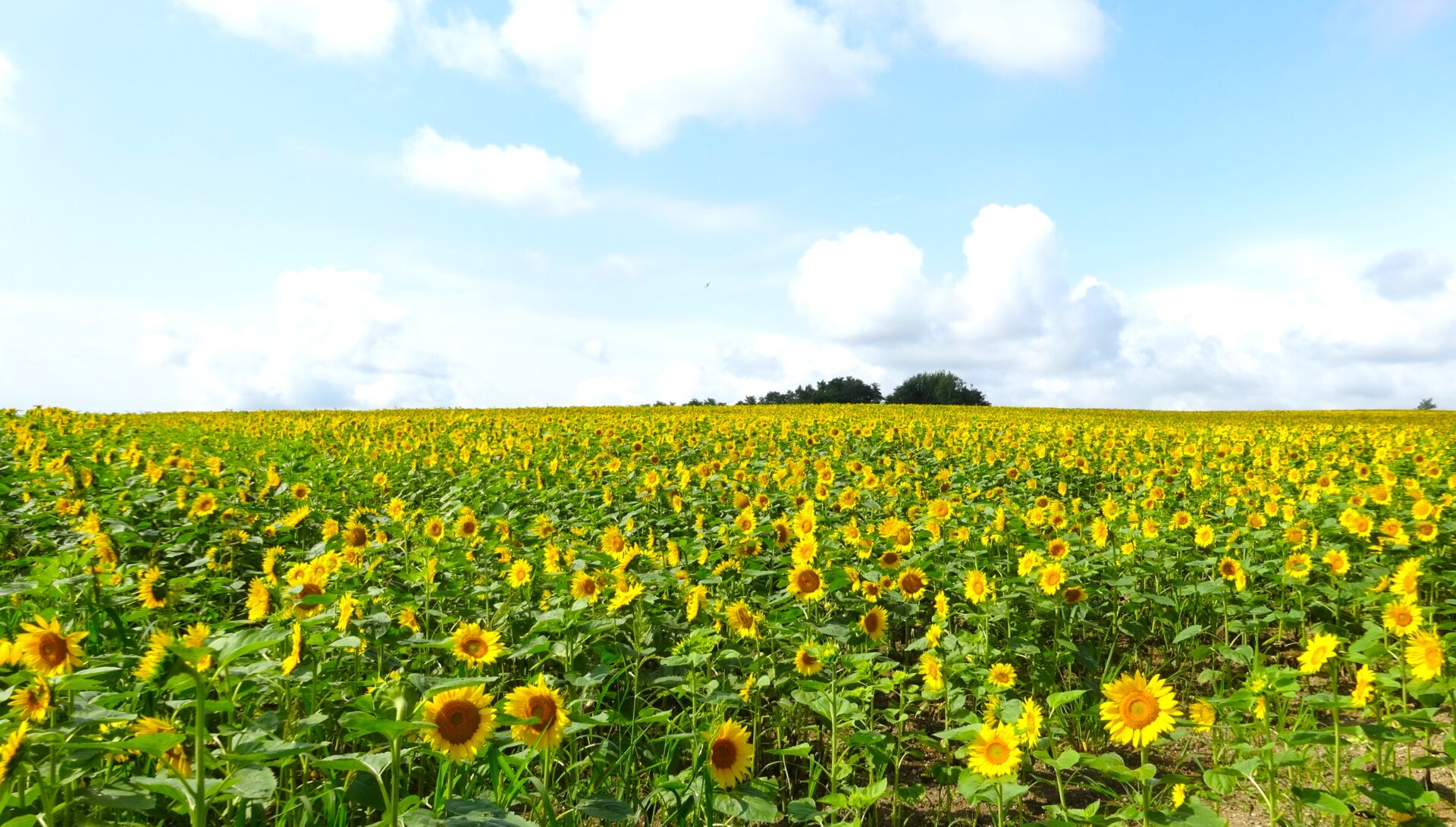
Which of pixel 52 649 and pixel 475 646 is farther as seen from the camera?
pixel 475 646

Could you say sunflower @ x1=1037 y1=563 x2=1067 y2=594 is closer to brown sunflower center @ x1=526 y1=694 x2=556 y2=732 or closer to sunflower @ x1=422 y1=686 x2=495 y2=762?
brown sunflower center @ x1=526 y1=694 x2=556 y2=732

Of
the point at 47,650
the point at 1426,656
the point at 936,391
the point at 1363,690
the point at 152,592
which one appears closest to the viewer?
the point at 47,650

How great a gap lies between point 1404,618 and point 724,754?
2.97m

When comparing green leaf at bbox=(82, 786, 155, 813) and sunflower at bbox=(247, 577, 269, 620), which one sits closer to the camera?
green leaf at bbox=(82, 786, 155, 813)

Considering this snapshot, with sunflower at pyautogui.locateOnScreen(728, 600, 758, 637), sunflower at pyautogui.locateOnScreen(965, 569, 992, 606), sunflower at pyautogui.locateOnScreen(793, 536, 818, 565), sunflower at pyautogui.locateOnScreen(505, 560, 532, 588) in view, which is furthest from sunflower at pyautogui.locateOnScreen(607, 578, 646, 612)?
sunflower at pyautogui.locateOnScreen(965, 569, 992, 606)

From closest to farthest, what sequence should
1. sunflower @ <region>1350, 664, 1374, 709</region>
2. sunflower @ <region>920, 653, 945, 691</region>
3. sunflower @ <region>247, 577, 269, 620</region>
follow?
sunflower @ <region>1350, 664, 1374, 709</region> < sunflower @ <region>247, 577, 269, 620</region> < sunflower @ <region>920, 653, 945, 691</region>

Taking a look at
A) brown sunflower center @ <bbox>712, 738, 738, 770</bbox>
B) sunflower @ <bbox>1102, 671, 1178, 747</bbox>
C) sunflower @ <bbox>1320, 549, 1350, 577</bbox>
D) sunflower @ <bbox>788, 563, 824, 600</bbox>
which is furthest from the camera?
sunflower @ <bbox>1320, 549, 1350, 577</bbox>

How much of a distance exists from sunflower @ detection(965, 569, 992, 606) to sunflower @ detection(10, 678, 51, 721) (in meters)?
3.64

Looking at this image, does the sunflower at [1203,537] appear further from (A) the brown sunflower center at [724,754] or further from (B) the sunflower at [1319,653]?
(A) the brown sunflower center at [724,754]

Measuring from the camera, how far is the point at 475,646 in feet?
8.85

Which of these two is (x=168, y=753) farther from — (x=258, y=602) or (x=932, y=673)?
(x=932, y=673)

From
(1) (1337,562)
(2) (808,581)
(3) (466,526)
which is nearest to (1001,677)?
(2) (808,581)

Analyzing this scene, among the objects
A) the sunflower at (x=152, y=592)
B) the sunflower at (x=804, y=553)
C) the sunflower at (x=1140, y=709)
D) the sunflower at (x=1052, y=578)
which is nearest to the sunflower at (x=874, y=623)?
the sunflower at (x=804, y=553)

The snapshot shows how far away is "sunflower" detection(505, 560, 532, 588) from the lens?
4.07 meters
